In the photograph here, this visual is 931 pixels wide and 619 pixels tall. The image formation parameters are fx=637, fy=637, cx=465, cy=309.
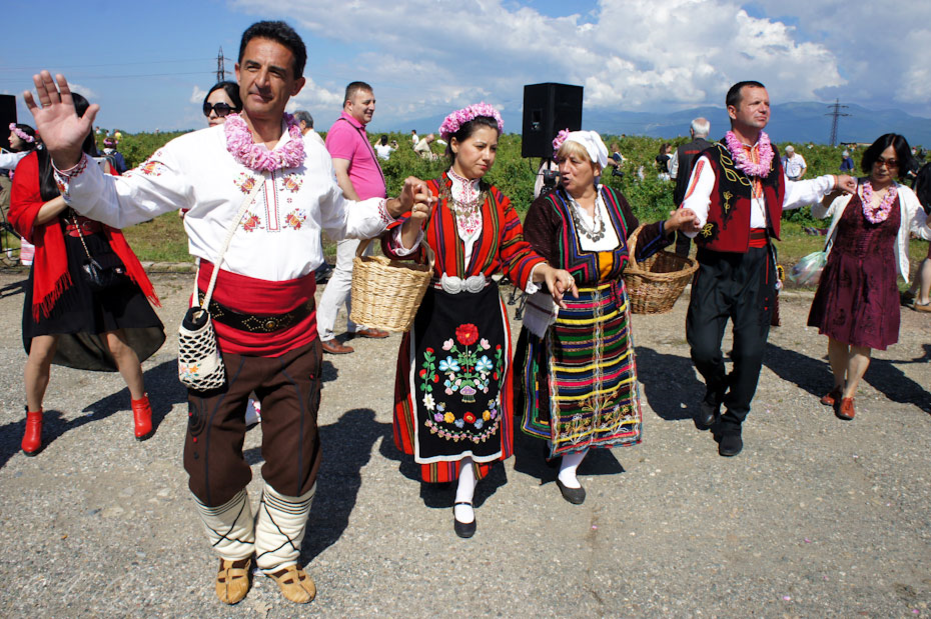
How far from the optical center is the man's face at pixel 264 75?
224 cm

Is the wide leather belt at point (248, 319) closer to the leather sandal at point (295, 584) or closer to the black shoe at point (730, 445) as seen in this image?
the leather sandal at point (295, 584)

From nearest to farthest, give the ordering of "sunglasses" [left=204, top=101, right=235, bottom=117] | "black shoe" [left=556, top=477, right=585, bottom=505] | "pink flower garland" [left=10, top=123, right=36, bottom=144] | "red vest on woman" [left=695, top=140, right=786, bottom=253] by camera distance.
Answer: "black shoe" [left=556, top=477, right=585, bottom=505]
"red vest on woman" [left=695, top=140, right=786, bottom=253]
"sunglasses" [left=204, top=101, right=235, bottom=117]
"pink flower garland" [left=10, top=123, right=36, bottom=144]

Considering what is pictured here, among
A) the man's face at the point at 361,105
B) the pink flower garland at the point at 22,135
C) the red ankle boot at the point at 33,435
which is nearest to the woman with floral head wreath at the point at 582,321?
the man's face at the point at 361,105

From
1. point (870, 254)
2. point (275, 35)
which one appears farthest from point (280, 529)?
point (870, 254)

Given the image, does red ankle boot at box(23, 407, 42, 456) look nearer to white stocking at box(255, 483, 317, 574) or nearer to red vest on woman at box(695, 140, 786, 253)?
white stocking at box(255, 483, 317, 574)

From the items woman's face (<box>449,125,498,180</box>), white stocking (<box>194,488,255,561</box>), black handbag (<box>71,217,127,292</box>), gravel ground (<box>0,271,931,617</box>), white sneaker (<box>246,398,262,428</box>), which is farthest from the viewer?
white sneaker (<box>246,398,262,428</box>)

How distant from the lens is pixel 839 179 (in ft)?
12.9

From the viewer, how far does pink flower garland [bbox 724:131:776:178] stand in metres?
3.74

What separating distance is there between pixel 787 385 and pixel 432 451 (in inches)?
133

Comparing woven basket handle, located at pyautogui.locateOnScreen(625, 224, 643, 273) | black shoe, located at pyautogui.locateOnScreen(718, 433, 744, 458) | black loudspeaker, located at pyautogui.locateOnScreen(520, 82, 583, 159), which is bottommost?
black shoe, located at pyautogui.locateOnScreen(718, 433, 744, 458)

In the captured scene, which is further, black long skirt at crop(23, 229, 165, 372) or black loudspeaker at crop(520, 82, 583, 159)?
black loudspeaker at crop(520, 82, 583, 159)

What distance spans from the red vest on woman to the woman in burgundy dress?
30.7 inches

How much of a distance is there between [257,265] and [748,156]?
2952mm

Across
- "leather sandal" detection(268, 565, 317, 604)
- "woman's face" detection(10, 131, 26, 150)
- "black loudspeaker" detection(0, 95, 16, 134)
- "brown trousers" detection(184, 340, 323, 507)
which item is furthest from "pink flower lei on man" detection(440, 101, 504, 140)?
"black loudspeaker" detection(0, 95, 16, 134)
